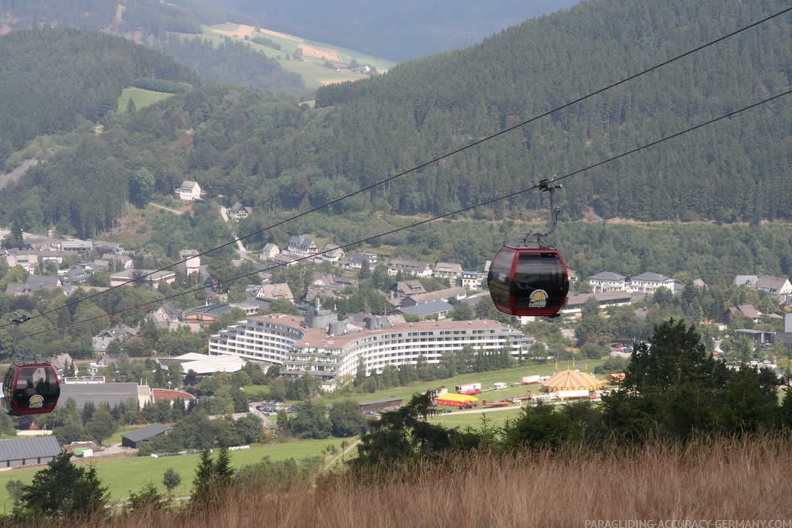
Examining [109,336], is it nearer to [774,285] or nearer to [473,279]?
[473,279]

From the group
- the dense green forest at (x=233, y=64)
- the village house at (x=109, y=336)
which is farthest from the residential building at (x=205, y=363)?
the dense green forest at (x=233, y=64)

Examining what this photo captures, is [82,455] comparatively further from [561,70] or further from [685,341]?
[561,70]

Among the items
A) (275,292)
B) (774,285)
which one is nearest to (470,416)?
(275,292)

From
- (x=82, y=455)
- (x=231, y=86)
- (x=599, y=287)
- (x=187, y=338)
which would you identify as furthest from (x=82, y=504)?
(x=231, y=86)

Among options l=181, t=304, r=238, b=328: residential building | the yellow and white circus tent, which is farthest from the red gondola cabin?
l=181, t=304, r=238, b=328: residential building

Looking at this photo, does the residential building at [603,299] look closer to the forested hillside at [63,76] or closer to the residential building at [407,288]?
the residential building at [407,288]
